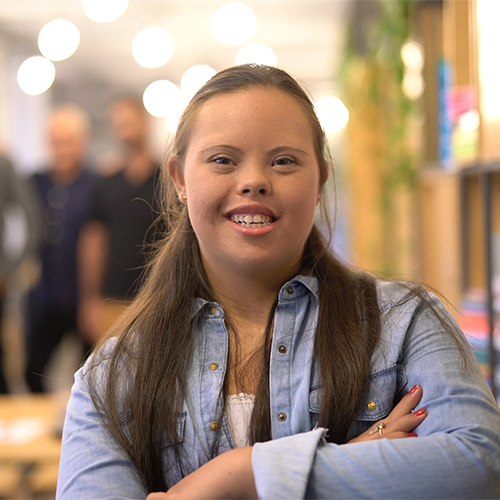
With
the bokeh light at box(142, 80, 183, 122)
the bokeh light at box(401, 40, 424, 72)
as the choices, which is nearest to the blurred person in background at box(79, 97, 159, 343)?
the bokeh light at box(401, 40, 424, 72)

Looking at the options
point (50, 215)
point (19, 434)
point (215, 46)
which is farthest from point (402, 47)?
point (215, 46)

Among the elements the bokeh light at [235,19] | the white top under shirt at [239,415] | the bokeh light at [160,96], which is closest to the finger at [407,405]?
the white top under shirt at [239,415]

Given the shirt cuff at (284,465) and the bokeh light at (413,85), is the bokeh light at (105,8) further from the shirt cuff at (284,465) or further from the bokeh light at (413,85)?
the shirt cuff at (284,465)

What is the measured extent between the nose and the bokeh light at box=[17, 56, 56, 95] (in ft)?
18.5

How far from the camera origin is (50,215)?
13.3 ft

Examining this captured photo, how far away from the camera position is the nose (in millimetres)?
1172

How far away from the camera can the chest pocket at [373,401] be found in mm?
1164

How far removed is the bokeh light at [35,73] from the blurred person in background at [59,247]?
8.05ft

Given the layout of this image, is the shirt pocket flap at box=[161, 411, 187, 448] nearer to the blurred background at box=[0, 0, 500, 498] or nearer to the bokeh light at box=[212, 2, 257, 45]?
the blurred background at box=[0, 0, 500, 498]

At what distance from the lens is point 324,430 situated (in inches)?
41.3

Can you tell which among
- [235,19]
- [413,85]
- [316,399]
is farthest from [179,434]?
[235,19]

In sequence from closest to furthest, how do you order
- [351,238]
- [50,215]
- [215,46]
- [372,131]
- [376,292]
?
[376,292]
[50,215]
[372,131]
[351,238]
[215,46]

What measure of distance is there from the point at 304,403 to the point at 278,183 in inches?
15.5

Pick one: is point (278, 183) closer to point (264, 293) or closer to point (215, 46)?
point (264, 293)
